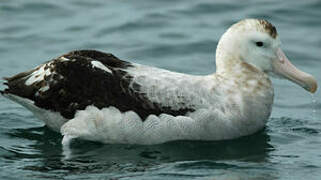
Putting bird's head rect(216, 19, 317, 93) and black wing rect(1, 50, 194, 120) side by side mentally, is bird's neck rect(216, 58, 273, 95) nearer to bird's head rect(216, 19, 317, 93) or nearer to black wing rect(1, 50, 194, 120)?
bird's head rect(216, 19, 317, 93)

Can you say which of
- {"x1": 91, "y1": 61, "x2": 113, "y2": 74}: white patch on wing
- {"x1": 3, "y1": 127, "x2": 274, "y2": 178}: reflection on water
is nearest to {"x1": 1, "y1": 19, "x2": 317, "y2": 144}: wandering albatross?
{"x1": 91, "y1": 61, "x2": 113, "y2": 74}: white patch on wing

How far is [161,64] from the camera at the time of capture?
1484 centimetres

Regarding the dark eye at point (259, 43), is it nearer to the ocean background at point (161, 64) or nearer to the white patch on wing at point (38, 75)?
the ocean background at point (161, 64)

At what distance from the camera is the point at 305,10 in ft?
58.0

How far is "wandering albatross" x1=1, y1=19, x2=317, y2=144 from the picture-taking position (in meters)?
10.1

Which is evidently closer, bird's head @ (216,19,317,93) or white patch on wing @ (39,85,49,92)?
white patch on wing @ (39,85,49,92)

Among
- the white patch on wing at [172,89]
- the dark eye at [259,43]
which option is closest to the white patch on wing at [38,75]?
the white patch on wing at [172,89]

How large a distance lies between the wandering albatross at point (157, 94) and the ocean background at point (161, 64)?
0.20 meters

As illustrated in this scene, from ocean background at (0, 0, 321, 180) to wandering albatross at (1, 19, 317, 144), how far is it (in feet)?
0.67

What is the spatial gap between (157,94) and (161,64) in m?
4.75

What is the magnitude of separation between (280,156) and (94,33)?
694 cm

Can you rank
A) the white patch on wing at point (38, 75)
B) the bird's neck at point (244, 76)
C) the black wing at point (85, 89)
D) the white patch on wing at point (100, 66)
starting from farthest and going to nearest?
the bird's neck at point (244, 76) < the white patch on wing at point (38, 75) < the white patch on wing at point (100, 66) < the black wing at point (85, 89)

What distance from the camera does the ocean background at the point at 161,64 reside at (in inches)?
379

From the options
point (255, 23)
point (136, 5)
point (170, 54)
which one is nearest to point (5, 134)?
point (255, 23)
